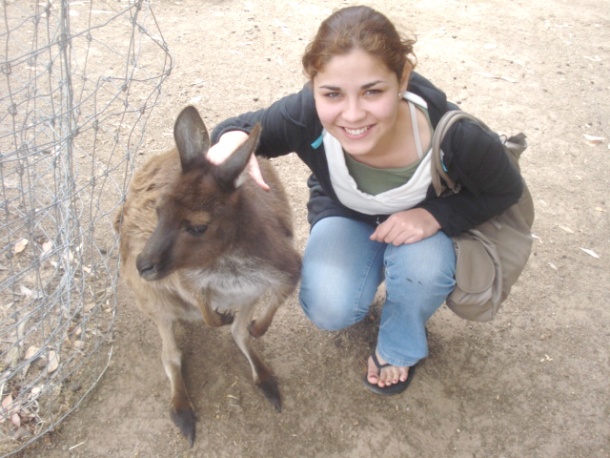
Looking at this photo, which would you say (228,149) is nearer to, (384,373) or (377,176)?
(377,176)

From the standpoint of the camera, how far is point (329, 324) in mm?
2258

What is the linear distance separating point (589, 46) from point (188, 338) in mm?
4506

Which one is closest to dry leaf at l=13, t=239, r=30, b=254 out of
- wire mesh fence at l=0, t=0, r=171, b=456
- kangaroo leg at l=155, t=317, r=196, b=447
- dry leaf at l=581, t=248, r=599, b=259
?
wire mesh fence at l=0, t=0, r=171, b=456

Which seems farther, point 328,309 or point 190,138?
point 328,309

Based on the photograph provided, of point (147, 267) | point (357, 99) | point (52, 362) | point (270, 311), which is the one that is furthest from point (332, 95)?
point (52, 362)

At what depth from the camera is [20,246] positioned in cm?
270

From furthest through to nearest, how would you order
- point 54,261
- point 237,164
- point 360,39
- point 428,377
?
point 54,261, point 428,377, point 237,164, point 360,39

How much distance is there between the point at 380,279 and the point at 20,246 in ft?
5.44

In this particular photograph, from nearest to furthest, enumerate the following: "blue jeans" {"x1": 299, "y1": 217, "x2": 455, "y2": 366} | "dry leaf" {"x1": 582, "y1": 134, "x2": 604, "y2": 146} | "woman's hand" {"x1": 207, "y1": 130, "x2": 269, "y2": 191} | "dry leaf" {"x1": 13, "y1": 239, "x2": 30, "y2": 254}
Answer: "woman's hand" {"x1": 207, "y1": 130, "x2": 269, "y2": 191} < "blue jeans" {"x1": 299, "y1": 217, "x2": 455, "y2": 366} < "dry leaf" {"x1": 13, "y1": 239, "x2": 30, "y2": 254} < "dry leaf" {"x1": 582, "y1": 134, "x2": 604, "y2": 146}

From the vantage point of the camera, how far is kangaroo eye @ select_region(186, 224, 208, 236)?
1869mm

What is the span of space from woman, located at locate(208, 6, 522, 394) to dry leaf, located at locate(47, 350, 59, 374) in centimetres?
100

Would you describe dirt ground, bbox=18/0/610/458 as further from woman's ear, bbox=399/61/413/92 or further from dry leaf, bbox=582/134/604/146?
woman's ear, bbox=399/61/413/92

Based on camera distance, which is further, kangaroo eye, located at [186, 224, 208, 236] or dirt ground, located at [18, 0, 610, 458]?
dirt ground, located at [18, 0, 610, 458]

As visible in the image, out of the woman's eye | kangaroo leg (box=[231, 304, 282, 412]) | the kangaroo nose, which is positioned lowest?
kangaroo leg (box=[231, 304, 282, 412])
